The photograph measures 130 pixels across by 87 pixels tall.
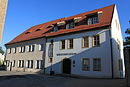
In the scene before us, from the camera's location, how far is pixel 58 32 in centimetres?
2438

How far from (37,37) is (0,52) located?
52866mm

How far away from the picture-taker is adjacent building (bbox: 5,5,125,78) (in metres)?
18.2

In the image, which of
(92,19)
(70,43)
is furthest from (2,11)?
(92,19)

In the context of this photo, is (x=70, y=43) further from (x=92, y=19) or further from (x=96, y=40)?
(x=92, y=19)

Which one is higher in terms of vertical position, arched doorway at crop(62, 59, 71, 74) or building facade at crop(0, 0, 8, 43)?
building facade at crop(0, 0, 8, 43)

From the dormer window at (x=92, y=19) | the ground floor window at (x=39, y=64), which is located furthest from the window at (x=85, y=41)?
the ground floor window at (x=39, y=64)

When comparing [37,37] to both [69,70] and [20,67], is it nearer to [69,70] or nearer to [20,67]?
[20,67]

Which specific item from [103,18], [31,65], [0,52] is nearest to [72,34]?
[103,18]

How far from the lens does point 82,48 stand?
20.3 m

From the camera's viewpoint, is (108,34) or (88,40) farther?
(88,40)

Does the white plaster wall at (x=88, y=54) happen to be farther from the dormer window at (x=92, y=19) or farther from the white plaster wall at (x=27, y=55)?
the white plaster wall at (x=27, y=55)

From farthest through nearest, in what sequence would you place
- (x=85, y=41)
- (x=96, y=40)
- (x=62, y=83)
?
(x=85, y=41) → (x=96, y=40) → (x=62, y=83)

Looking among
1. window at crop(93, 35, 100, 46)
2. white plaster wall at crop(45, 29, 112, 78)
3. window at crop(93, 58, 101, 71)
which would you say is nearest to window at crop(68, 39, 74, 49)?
white plaster wall at crop(45, 29, 112, 78)

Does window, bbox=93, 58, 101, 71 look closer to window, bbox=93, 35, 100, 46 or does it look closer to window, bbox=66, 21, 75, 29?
window, bbox=93, 35, 100, 46
